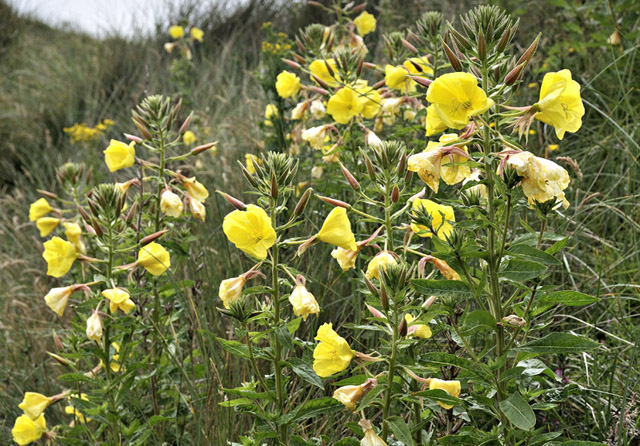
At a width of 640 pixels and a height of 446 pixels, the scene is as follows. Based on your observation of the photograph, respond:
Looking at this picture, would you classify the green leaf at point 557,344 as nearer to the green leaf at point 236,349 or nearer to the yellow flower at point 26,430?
the green leaf at point 236,349

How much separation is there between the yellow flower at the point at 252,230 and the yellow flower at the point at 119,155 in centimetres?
80

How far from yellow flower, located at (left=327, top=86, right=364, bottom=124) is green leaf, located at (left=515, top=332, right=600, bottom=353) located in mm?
1194

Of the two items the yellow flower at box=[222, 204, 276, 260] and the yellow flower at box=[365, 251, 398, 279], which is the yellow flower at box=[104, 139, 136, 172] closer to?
the yellow flower at box=[222, 204, 276, 260]

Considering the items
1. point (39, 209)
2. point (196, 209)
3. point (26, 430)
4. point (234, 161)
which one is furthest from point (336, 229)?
point (234, 161)

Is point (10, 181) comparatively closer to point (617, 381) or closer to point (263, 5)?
point (263, 5)

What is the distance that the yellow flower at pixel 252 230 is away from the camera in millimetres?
1299

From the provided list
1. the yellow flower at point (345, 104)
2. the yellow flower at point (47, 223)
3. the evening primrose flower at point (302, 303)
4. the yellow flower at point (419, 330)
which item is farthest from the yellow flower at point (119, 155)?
the yellow flower at point (419, 330)

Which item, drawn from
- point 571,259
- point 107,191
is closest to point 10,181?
point 107,191

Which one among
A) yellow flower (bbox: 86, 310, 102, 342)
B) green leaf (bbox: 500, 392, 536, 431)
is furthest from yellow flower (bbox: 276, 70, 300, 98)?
green leaf (bbox: 500, 392, 536, 431)

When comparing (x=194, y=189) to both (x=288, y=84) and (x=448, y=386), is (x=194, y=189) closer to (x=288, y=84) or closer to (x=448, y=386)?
(x=288, y=84)

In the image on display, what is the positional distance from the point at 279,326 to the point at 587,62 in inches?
127

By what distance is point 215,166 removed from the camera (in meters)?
4.26

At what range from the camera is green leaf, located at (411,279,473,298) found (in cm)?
115

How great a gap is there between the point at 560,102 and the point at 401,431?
2.32 ft
